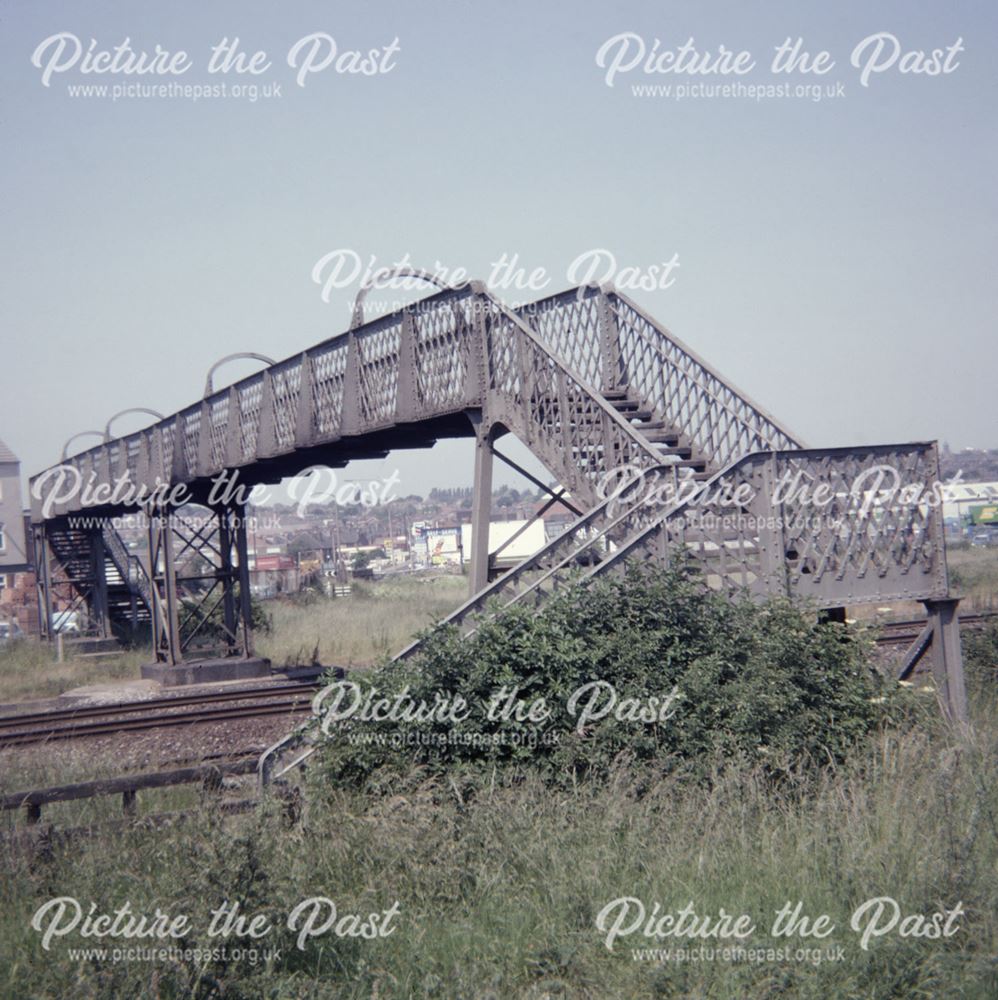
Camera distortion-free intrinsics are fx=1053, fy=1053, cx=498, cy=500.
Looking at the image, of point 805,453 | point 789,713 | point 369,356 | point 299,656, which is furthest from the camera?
point 299,656

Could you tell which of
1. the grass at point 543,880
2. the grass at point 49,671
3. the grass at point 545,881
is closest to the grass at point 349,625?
the grass at point 49,671

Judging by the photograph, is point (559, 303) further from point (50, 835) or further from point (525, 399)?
point (50, 835)

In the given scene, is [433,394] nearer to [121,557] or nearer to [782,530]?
[782,530]

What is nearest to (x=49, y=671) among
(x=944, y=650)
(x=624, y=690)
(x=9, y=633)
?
(x=9, y=633)

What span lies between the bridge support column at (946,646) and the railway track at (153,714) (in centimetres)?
754

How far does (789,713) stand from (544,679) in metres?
1.77

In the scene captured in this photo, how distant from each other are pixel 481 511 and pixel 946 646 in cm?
507

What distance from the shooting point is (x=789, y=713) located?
7.52 meters

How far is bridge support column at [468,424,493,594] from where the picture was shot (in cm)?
1166

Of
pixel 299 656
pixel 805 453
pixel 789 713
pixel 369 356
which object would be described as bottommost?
pixel 299 656

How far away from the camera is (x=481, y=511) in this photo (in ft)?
38.8

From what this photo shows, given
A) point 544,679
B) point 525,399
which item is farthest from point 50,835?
point 525,399

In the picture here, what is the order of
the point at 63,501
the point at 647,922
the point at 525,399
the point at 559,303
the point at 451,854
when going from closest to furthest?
1. the point at 647,922
2. the point at 451,854
3. the point at 525,399
4. the point at 559,303
5. the point at 63,501

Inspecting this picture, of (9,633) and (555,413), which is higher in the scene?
(555,413)
